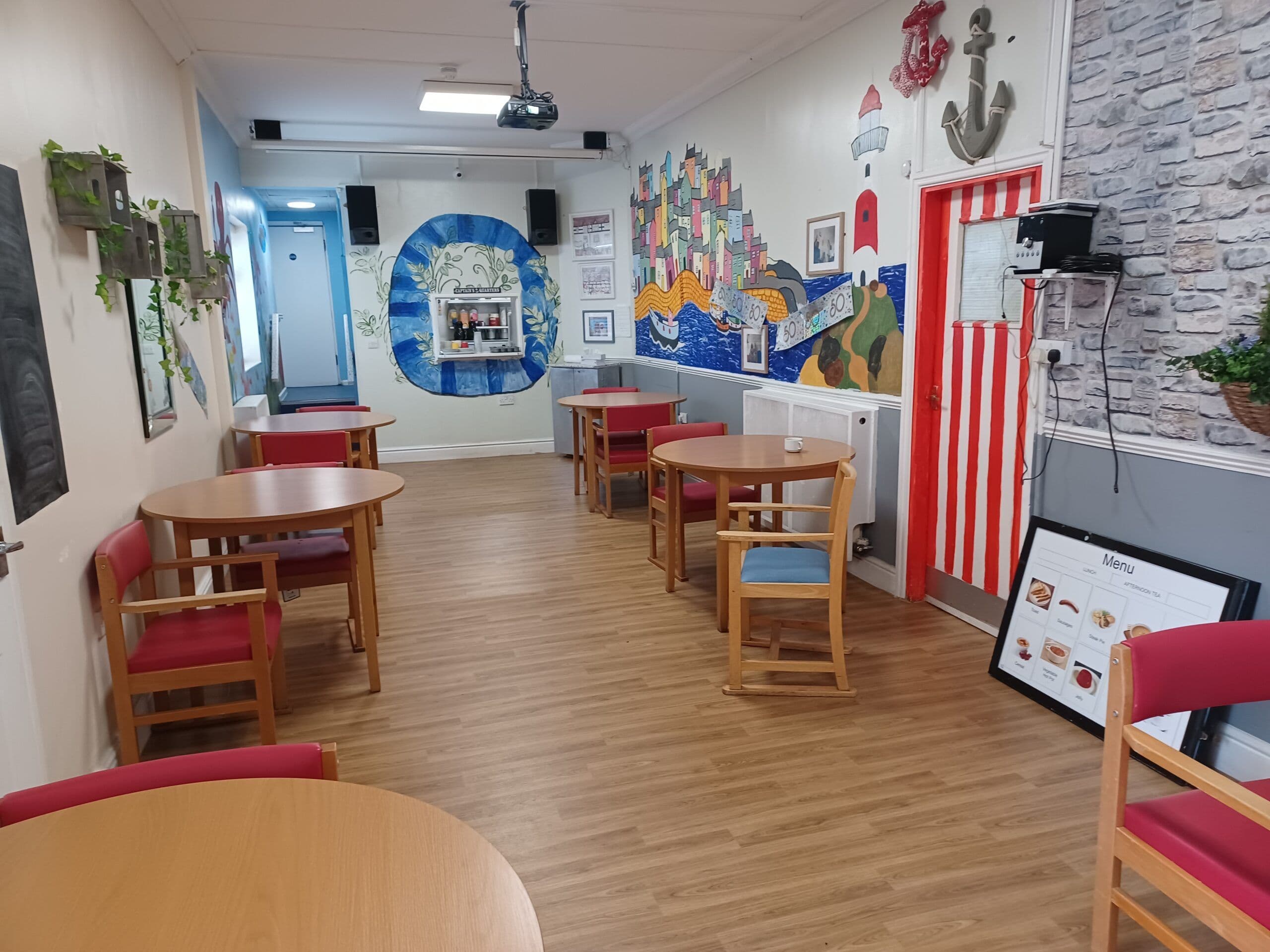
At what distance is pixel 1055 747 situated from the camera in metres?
3.09

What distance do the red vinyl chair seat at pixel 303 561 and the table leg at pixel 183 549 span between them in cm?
18

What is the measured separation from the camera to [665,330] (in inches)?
318

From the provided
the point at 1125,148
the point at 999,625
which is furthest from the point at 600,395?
the point at 1125,148

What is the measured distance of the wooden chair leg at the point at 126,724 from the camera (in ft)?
9.38

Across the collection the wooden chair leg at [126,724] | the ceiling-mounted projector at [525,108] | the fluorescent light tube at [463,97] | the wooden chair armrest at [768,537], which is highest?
the fluorescent light tube at [463,97]

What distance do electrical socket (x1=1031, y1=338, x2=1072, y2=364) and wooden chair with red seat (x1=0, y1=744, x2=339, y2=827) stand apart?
317 cm

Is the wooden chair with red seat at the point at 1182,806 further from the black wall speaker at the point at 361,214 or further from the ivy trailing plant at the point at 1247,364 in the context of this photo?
the black wall speaker at the point at 361,214

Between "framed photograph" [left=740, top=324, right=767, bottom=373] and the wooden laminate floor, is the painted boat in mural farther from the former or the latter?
the wooden laminate floor

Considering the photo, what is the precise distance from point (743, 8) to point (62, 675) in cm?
469

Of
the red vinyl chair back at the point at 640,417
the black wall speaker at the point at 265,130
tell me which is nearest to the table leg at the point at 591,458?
the red vinyl chair back at the point at 640,417

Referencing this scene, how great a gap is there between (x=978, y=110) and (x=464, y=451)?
22.1 ft

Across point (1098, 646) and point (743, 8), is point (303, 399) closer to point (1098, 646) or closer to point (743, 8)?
point (743, 8)

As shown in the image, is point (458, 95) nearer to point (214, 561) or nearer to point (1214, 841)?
point (214, 561)

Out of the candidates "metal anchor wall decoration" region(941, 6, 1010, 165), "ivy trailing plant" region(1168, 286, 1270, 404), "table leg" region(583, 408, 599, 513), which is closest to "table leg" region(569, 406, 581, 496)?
"table leg" region(583, 408, 599, 513)
